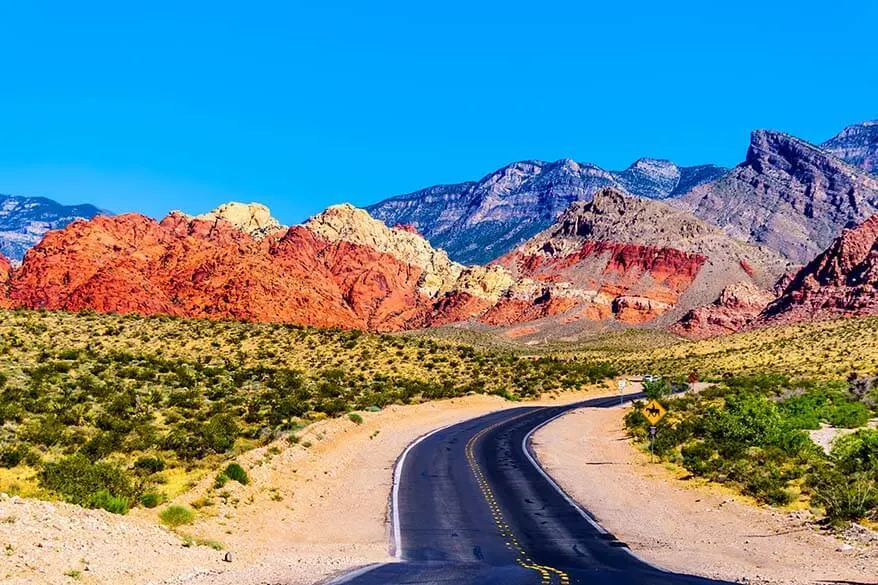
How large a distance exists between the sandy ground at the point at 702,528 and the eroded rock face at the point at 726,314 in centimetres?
12405

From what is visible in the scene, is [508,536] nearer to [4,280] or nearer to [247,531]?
[247,531]

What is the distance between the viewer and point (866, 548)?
15.9m

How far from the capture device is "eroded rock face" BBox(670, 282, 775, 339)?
147250 mm

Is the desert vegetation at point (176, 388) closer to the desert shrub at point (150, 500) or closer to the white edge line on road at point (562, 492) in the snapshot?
the desert shrub at point (150, 500)

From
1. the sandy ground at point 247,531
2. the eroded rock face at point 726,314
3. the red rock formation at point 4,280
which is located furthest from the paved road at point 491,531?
the eroded rock face at point 726,314

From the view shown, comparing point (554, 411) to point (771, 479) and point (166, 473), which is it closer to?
point (771, 479)

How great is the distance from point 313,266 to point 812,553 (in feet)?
536

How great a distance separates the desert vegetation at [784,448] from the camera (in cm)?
2080

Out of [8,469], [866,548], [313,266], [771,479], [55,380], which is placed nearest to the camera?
[866,548]

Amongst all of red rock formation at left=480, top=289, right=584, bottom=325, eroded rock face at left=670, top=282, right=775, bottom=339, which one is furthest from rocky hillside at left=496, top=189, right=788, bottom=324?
eroded rock face at left=670, top=282, right=775, bottom=339

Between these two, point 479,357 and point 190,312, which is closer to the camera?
point 479,357

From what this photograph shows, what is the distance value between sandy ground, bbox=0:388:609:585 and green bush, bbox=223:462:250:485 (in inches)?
12.4

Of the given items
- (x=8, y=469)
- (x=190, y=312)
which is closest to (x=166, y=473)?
(x=8, y=469)

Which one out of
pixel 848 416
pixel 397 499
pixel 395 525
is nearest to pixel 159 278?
pixel 848 416
